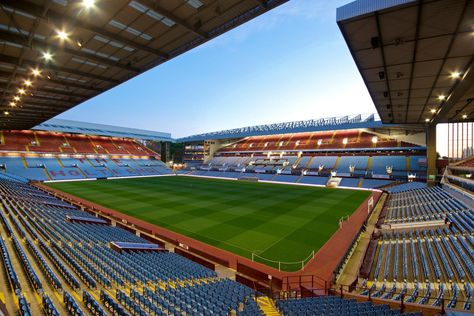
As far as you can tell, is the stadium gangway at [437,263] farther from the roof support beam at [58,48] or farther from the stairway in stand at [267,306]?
the roof support beam at [58,48]

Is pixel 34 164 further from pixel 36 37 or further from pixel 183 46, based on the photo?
pixel 183 46

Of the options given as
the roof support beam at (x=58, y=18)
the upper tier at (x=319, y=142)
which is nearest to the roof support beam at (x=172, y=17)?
the roof support beam at (x=58, y=18)

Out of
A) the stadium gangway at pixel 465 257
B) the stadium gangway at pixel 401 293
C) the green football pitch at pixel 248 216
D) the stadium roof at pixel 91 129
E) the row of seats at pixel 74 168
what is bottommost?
the green football pitch at pixel 248 216

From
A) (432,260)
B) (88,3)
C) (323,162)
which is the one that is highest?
(88,3)

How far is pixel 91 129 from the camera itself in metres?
65.3

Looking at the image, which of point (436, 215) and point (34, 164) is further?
point (34, 164)

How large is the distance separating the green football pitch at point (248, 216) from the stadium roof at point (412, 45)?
1135 cm

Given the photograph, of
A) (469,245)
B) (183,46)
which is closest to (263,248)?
(469,245)

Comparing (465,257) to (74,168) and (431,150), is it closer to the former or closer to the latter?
(431,150)

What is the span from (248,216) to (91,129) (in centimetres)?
6062

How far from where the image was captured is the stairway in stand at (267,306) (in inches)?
320

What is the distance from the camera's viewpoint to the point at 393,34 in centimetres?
856

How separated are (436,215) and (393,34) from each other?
15.5m

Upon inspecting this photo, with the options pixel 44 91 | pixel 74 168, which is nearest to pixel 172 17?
pixel 44 91
